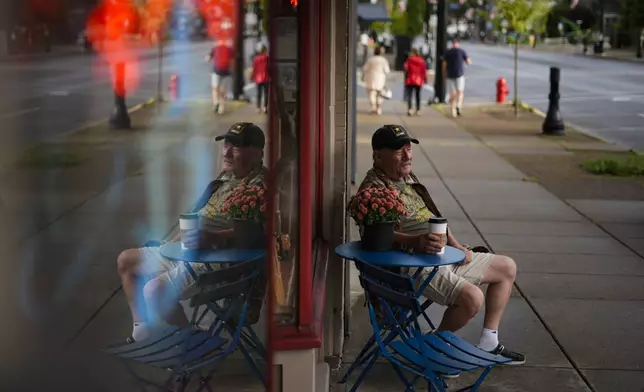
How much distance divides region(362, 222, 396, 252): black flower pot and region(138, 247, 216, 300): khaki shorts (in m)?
1.08

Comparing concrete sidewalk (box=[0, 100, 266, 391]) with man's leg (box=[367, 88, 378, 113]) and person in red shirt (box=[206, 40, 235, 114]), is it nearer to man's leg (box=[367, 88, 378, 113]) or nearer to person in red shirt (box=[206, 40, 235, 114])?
person in red shirt (box=[206, 40, 235, 114])

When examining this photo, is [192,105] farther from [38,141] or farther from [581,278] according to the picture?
[581,278]

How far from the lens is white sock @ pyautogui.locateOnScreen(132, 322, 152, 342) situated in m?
2.88

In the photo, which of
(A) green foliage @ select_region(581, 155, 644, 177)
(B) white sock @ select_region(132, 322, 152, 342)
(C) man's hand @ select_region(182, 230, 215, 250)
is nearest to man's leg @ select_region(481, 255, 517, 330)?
(C) man's hand @ select_region(182, 230, 215, 250)

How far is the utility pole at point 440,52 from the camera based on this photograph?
23.2 metres

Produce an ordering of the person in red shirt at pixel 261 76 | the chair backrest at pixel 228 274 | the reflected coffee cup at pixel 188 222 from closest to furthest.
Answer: the person in red shirt at pixel 261 76
the reflected coffee cup at pixel 188 222
the chair backrest at pixel 228 274

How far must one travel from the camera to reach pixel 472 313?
445 cm

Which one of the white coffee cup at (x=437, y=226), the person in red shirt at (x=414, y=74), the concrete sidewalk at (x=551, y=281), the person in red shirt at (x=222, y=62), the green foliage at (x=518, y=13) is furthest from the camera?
the green foliage at (x=518, y=13)

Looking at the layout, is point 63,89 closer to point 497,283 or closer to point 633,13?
point 497,283

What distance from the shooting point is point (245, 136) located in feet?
8.55

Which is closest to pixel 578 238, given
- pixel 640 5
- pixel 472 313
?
pixel 472 313

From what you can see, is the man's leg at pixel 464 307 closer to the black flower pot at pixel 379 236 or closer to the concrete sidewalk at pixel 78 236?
the black flower pot at pixel 379 236

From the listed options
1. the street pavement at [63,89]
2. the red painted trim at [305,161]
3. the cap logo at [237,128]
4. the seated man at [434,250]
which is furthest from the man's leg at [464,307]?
the street pavement at [63,89]

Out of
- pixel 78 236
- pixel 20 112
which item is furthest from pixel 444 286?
pixel 20 112
